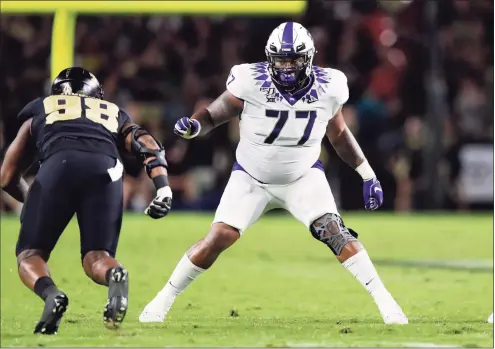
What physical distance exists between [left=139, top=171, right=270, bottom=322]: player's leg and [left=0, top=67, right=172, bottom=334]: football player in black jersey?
0.64 m

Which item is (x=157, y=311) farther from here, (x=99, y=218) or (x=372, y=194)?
(x=372, y=194)

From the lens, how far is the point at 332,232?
7324mm

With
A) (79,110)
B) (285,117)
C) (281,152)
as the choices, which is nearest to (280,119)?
(285,117)

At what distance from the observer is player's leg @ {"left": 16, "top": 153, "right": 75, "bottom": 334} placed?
667 centimetres

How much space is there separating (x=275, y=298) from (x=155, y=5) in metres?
3.60

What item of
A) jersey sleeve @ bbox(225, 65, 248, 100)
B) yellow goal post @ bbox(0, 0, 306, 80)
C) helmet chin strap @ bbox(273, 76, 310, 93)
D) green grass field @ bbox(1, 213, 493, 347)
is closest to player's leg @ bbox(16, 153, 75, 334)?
green grass field @ bbox(1, 213, 493, 347)

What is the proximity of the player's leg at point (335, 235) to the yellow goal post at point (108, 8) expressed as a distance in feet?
14.0

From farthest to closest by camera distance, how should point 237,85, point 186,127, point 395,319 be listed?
point 237,85, point 186,127, point 395,319

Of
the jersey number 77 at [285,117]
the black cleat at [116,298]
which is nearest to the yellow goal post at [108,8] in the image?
the jersey number 77 at [285,117]

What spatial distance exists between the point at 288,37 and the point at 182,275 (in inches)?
61.0

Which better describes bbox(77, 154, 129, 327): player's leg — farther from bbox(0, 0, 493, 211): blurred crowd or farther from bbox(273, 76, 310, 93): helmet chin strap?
bbox(0, 0, 493, 211): blurred crowd

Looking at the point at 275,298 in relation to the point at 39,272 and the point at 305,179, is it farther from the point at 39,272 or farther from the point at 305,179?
the point at 39,272

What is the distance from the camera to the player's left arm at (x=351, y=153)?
759 cm

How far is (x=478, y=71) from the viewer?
19188 mm
